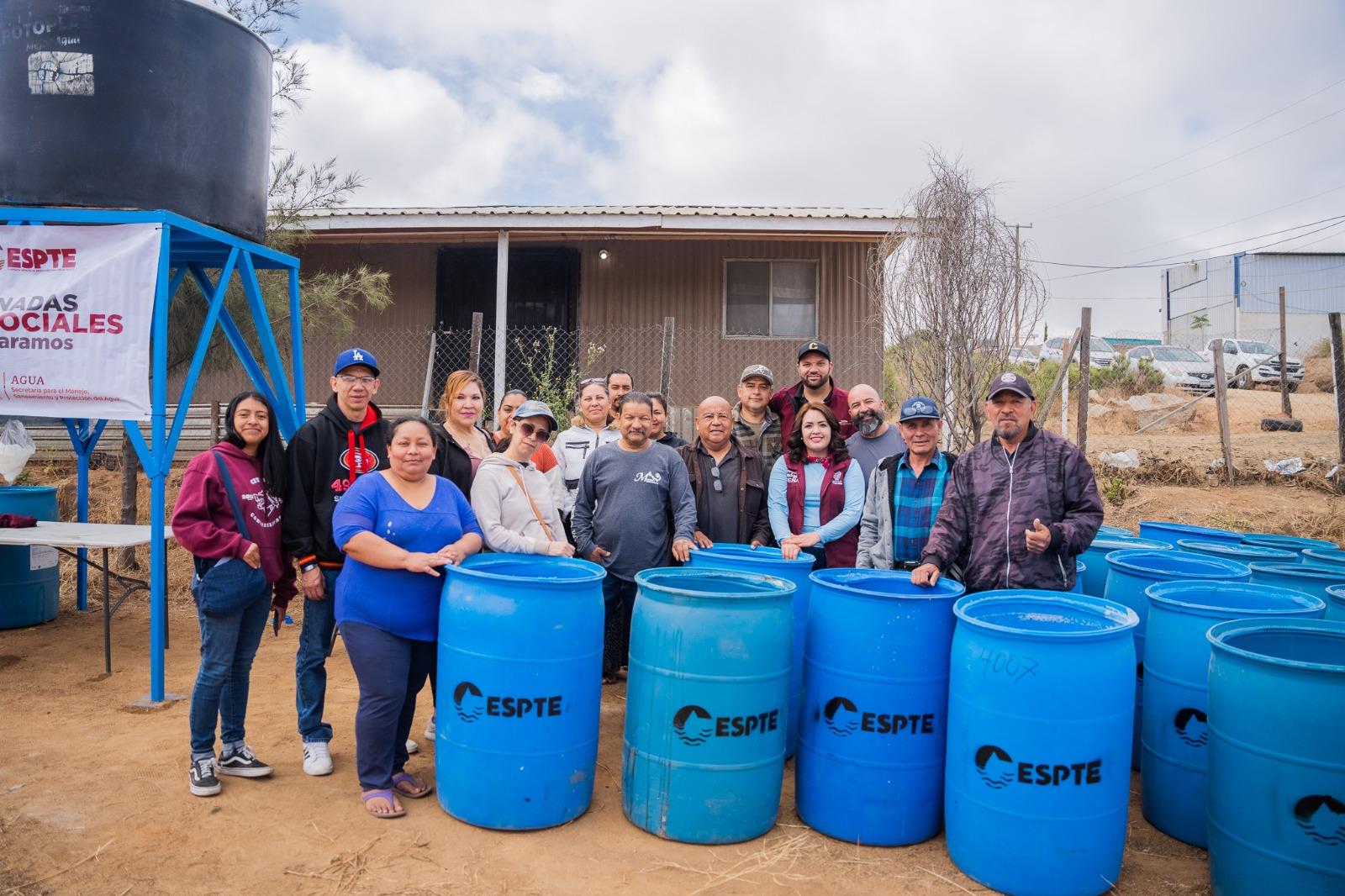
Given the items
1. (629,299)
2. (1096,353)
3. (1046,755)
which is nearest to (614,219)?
(629,299)

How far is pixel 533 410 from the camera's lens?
13.5 ft

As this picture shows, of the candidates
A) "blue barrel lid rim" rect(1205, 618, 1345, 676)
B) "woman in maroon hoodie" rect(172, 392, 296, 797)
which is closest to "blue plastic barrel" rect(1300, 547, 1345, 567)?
"blue barrel lid rim" rect(1205, 618, 1345, 676)

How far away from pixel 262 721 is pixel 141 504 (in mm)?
7272

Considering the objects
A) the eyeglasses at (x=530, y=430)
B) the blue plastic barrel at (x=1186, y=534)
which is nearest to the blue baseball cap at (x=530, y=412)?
the eyeglasses at (x=530, y=430)

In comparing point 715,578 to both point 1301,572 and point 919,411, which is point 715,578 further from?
point 1301,572

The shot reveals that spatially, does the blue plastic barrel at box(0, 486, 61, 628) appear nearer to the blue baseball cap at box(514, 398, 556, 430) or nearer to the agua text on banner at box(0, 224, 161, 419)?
the agua text on banner at box(0, 224, 161, 419)

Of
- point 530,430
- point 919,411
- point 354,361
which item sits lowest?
point 530,430

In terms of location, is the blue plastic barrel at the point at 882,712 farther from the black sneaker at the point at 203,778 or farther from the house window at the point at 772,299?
the house window at the point at 772,299

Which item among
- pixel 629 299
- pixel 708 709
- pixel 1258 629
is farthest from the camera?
pixel 629 299

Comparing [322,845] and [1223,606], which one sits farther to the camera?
[1223,606]

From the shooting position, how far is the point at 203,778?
153 inches

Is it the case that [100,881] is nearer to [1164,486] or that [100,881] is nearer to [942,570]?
[942,570]

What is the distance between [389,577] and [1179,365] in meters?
24.8

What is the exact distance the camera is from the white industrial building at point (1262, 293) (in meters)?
38.2
